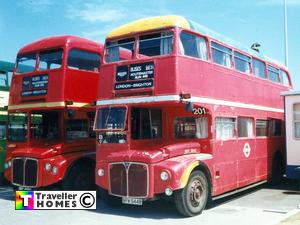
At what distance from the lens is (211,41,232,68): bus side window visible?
1045 centimetres

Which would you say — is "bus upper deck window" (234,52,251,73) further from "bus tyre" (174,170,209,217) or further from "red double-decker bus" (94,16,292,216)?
"bus tyre" (174,170,209,217)

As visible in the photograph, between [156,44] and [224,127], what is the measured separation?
2674 mm

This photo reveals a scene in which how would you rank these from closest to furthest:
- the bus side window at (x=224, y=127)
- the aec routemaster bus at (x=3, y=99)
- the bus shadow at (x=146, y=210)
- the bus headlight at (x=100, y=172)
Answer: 1. the bus shadow at (x=146, y=210)
2. the bus headlight at (x=100, y=172)
3. the bus side window at (x=224, y=127)
4. the aec routemaster bus at (x=3, y=99)

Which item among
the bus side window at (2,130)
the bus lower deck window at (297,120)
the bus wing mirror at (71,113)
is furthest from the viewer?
the bus side window at (2,130)

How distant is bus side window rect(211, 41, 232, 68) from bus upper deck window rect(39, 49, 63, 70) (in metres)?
4.03

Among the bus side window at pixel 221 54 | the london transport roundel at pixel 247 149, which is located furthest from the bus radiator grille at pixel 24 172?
the london transport roundel at pixel 247 149

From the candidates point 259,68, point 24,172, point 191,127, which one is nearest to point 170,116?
point 191,127

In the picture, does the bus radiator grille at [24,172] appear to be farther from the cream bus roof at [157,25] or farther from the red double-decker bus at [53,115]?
the cream bus roof at [157,25]

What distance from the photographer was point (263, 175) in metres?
12.7

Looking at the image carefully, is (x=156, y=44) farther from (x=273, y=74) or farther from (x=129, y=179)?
(x=273, y=74)

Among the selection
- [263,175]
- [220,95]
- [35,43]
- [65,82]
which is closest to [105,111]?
[65,82]

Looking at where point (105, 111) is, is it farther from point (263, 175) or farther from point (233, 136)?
point (263, 175)

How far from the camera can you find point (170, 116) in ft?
33.8

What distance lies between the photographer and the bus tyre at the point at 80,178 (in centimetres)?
1102
